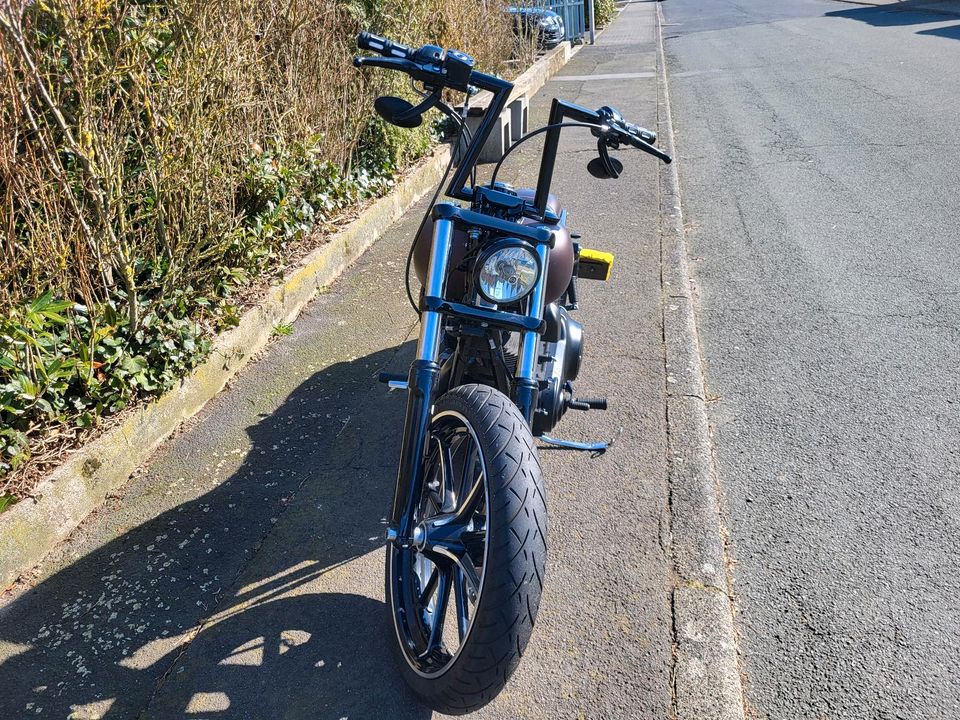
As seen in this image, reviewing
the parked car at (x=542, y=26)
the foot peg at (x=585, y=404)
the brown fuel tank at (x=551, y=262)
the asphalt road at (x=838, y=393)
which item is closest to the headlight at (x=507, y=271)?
the brown fuel tank at (x=551, y=262)

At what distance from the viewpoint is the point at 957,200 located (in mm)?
6590

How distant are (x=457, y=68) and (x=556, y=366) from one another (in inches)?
47.6

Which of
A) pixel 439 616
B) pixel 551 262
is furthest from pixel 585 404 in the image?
pixel 439 616

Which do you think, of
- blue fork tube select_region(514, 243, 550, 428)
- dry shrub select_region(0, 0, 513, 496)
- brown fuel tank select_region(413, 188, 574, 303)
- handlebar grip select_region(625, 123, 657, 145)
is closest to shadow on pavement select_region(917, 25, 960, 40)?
dry shrub select_region(0, 0, 513, 496)

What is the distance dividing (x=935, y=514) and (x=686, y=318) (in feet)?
6.80

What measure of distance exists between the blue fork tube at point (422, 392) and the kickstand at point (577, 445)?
1.11 m

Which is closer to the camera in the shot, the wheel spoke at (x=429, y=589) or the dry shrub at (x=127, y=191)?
the wheel spoke at (x=429, y=589)

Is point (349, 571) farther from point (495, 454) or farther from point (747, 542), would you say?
point (747, 542)

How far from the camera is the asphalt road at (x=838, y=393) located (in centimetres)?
253

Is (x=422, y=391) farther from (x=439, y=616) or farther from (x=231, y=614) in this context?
(x=231, y=614)

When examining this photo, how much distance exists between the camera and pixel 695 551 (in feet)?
9.70

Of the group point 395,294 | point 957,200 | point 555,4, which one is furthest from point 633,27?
point 395,294

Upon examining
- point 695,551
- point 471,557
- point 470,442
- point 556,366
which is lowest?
point 695,551

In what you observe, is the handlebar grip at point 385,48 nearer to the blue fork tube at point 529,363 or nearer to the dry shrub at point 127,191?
the blue fork tube at point 529,363
